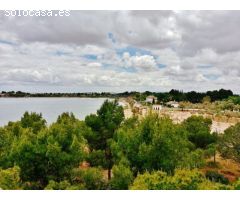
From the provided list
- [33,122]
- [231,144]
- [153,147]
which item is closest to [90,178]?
[153,147]

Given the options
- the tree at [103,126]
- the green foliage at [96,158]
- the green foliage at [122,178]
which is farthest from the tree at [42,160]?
the tree at [103,126]

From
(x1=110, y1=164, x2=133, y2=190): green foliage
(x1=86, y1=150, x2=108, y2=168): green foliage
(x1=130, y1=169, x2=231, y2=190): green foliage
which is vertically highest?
(x1=130, y1=169, x2=231, y2=190): green foliage

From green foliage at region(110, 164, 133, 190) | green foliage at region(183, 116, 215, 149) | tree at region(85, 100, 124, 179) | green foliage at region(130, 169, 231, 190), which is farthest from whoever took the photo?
green foliage at region(183, 116, 215, 149)

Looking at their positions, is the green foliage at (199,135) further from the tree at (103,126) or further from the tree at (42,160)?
the tree at (42,160)

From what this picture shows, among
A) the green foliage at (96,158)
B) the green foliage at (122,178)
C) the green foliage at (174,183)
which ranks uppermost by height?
the green foliage at (174,183)

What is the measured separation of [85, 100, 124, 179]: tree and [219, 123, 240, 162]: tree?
6.47 meters

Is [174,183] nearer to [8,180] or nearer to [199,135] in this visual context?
[8,180]

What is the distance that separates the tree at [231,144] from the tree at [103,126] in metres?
6.47

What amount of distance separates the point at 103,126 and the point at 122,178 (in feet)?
27.1

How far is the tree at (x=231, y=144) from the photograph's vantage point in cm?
2008

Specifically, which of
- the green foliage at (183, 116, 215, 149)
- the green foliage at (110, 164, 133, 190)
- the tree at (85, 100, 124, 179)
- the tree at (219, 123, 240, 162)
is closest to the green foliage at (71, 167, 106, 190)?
the green foliage at (110, 164, 133, 190)

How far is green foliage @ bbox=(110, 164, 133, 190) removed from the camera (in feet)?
38.3

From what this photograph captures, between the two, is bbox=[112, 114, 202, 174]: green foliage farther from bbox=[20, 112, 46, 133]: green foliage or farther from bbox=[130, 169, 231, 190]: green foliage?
bbox=[20, 112, 46, 133]: green foliage

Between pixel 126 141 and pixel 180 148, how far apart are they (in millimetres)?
2131
